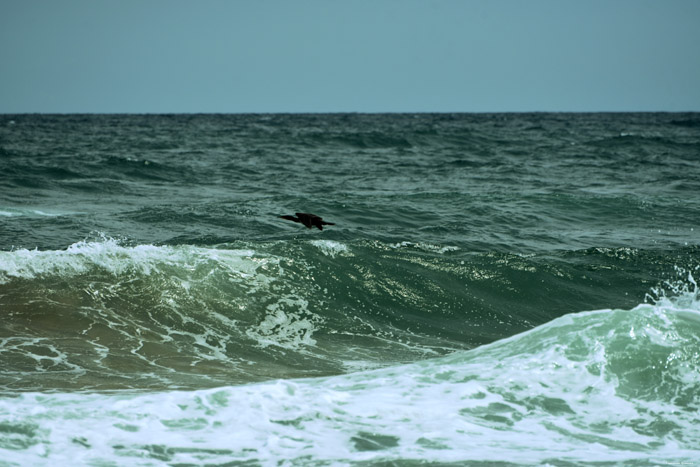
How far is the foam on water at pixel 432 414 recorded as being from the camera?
415cm

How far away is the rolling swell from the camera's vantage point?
6.20m

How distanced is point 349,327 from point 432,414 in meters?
3.03

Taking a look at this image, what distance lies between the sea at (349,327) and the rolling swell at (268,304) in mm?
34

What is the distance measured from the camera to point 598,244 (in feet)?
38.8

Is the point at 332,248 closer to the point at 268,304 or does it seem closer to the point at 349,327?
the point at 268,304

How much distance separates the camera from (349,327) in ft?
25.2

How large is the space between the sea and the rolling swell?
34mm

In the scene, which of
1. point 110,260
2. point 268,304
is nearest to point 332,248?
point 268,304

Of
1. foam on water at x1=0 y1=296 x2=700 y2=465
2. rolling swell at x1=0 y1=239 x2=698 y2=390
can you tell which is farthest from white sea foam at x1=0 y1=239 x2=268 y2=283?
foam on water at x1=0 y1=296 x2=700 y2=465

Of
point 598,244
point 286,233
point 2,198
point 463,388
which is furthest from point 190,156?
point 463,388

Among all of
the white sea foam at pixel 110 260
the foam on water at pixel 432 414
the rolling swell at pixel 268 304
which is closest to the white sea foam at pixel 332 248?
the rolling swell at pixel 268 304

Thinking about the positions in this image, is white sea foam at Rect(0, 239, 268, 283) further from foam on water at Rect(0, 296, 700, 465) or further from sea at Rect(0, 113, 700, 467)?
foam on water at Rect(0, 296, 700, 465)

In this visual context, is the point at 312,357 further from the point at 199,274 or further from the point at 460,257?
the point at 460,257

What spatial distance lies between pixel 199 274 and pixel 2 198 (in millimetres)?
9078
